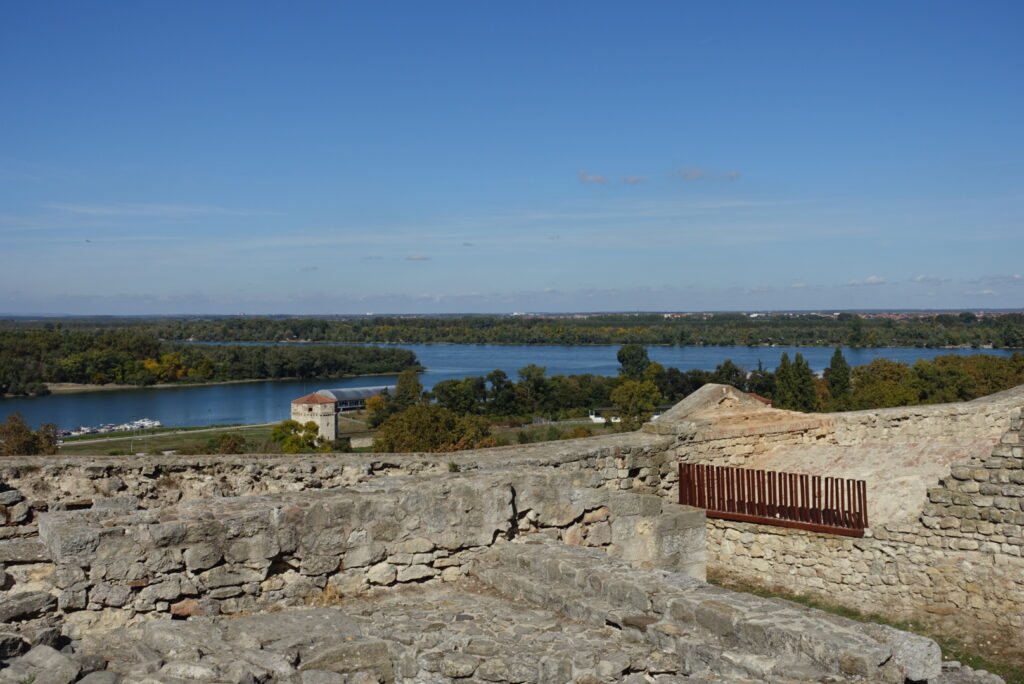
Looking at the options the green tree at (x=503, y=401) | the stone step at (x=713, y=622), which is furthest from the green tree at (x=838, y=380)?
the stone step at (x=713, y=622)

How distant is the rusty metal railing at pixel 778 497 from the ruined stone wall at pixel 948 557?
0.16 metres

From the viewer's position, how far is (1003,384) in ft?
104

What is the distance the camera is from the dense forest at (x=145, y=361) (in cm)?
8250

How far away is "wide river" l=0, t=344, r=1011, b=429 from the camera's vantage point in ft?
221

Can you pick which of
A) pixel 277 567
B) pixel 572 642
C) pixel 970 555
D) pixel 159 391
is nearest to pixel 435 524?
pixel 277 567

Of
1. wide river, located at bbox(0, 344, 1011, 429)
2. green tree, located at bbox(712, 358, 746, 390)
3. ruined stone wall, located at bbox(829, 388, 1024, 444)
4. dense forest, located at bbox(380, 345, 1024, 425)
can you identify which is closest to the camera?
ruined stone wall, located at bbox(829, 388, 1024, 444)

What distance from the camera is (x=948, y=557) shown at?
768 centimetres

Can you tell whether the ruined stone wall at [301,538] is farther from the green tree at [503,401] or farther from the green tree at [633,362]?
the green tree at [633,362]

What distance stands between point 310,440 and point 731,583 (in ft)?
89.2

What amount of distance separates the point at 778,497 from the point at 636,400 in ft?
164

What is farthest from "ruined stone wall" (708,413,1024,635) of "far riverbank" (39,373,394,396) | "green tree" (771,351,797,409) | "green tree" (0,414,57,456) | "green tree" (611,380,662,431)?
"far riverbank" (39,373,394,396)

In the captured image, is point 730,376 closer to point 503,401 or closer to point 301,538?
point 503,401

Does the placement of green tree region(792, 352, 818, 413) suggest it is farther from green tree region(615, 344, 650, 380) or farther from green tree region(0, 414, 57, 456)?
green tree region(615, 344, 650, 380)

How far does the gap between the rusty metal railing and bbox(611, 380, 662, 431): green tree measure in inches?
1735
